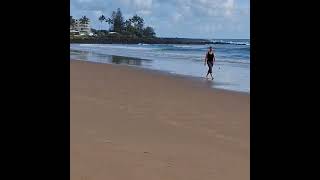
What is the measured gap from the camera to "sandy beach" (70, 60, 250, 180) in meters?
4.54

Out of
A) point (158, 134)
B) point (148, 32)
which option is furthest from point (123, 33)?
point (158, 134)

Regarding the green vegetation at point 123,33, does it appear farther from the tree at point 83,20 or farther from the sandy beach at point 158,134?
the sandy beach at point 158,134

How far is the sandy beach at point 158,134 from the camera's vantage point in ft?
14.9

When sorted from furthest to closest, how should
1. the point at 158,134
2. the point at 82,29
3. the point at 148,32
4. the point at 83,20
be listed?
the point at 83,20
the point at 148,32
the point at 82,29
the point at 158,134

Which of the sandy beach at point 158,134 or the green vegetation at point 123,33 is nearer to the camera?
the sandy beach at point 158,134

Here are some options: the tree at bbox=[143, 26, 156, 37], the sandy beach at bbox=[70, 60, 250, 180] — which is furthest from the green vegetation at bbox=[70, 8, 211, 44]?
the sandy beach at bbox=[70, 60, 250, 180]

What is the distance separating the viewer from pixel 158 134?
252 inches

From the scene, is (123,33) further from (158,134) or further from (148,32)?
(158,134)

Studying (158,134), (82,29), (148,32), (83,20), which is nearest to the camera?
(158,134)

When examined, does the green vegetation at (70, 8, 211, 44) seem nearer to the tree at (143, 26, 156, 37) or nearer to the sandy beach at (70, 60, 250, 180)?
the tree at (143, 26, 156, 37)

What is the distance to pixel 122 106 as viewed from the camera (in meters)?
8.98

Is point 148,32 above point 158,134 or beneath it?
above

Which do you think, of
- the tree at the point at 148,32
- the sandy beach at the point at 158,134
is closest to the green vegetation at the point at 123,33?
the tree at the point at 148,32
